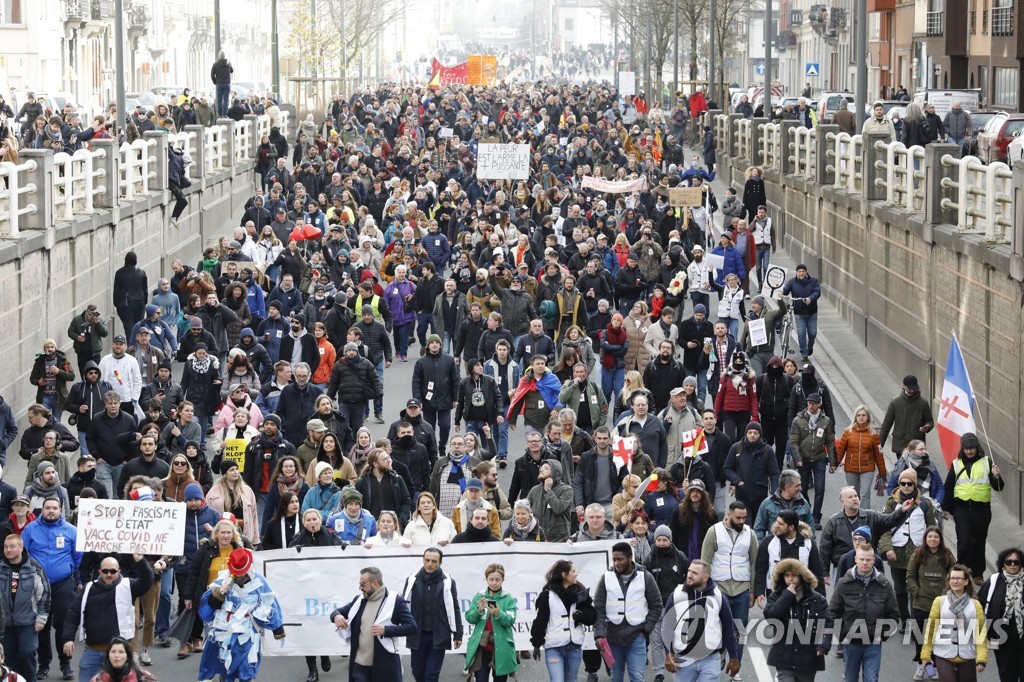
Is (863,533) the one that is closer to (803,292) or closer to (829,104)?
(803,292)

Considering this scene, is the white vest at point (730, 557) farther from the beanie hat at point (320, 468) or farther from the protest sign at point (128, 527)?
the protest sign at point (128, 527)

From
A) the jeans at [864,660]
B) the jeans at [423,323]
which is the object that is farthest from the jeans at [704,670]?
the jeans at [423,323]

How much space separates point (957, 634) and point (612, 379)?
920 cm

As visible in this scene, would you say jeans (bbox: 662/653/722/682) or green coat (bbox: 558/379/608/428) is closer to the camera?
jeans (bbox: 662/653/722/682)

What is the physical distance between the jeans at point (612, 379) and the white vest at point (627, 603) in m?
8.40

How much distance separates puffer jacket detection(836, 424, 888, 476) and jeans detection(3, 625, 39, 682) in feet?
23.6

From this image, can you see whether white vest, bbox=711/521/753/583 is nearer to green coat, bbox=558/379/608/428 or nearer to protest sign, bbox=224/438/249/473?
green coat, bbox=558/379/608/428

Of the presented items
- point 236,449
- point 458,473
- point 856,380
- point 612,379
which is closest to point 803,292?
point 856,380

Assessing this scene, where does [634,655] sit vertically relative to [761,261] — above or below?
below

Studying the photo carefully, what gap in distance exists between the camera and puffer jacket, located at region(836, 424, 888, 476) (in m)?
16.7

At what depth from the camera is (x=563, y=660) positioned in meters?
12.5

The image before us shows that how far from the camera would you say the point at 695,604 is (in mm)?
12008

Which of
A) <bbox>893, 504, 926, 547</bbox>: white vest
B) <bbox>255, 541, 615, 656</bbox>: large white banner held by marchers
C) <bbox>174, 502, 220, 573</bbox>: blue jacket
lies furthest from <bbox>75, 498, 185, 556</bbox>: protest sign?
<bbox>893, 504, 926, 547</bbox>: white vest

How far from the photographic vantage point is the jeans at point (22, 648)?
12.8 metres
